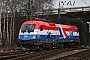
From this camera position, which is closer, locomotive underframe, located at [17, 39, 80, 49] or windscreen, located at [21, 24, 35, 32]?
locomotive underframe, located at [17, 39, 80, 49]

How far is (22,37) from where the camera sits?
2256cm

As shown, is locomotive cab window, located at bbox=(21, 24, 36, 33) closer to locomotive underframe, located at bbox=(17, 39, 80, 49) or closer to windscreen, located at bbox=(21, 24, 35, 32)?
windscreen, located at bbox=(21, 24, 35, 32)

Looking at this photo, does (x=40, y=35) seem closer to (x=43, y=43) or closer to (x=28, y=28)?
(x=43, y=43)

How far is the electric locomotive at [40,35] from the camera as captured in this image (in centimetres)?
2214

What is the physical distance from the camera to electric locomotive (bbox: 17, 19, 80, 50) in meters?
22.1

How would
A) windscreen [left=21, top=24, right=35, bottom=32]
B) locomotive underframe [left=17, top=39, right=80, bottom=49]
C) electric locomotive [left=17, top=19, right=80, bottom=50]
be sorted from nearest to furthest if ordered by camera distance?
locomotive underframe [left=17, top=39, right=80, bottom=49] → electric locomotive [left=17, top=19, right=80, bottom=50] → windscreen [left=21, top=24, right=35, bottom=32]

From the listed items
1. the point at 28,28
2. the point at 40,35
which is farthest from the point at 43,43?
the point at 28,28

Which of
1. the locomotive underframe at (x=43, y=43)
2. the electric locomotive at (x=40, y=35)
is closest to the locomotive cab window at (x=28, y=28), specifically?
the electric locomotive at (x=40, y=35)

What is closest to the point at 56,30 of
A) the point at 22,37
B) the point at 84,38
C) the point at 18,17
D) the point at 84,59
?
the point at 22,37

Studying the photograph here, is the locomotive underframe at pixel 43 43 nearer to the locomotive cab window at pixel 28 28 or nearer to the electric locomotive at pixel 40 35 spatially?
the electric locomotive at pixel 40 35

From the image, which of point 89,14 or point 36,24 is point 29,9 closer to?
point 36,24

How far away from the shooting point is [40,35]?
2258 centimetres

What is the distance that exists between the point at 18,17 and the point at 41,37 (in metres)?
18.6

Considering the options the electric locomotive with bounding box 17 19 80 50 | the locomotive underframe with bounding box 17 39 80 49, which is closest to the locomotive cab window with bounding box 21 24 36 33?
the electric locomotive with bounding box 17 19 80 50
